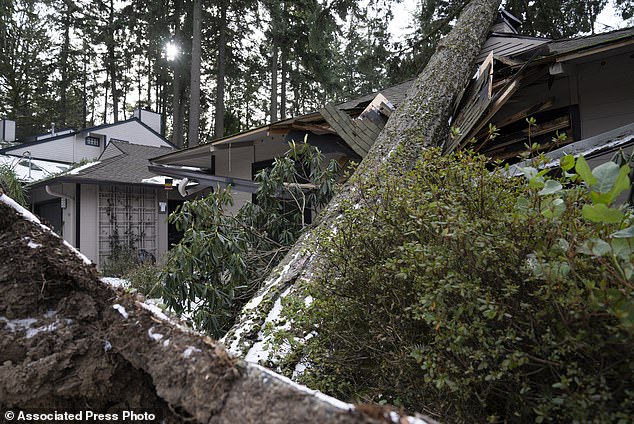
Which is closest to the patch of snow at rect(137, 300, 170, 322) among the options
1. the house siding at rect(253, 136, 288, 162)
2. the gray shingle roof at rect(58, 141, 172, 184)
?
the house siding at rect(253, 136, 288, 162)

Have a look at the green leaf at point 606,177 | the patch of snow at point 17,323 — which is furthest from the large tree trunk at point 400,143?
the green leaf at point 606,177

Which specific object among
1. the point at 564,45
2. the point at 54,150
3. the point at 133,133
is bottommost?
the point at 564,45

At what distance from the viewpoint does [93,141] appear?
21.5 m

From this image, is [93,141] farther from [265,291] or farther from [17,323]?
[17,323]

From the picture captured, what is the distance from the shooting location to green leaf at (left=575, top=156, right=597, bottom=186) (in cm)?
116

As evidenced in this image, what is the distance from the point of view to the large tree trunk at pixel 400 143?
2.68m

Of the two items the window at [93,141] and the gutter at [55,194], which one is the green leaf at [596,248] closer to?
the gutter at [55,194]

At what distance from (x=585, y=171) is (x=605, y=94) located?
5654 mm

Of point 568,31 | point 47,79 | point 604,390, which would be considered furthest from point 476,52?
point 47,79

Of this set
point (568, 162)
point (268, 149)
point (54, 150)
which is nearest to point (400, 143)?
point (568, 162)

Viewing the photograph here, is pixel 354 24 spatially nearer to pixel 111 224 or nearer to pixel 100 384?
pixel 111 224

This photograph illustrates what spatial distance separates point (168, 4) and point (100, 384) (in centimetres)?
2057

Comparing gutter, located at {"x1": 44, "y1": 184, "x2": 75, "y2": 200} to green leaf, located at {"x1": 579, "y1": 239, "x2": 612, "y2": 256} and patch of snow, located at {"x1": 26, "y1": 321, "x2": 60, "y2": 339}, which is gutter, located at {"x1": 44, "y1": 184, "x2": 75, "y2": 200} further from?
green leaf, located at {"x1": 579, "y1": 239, "x2": 612, "y2": 256}

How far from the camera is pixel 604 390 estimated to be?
3.72 ft
